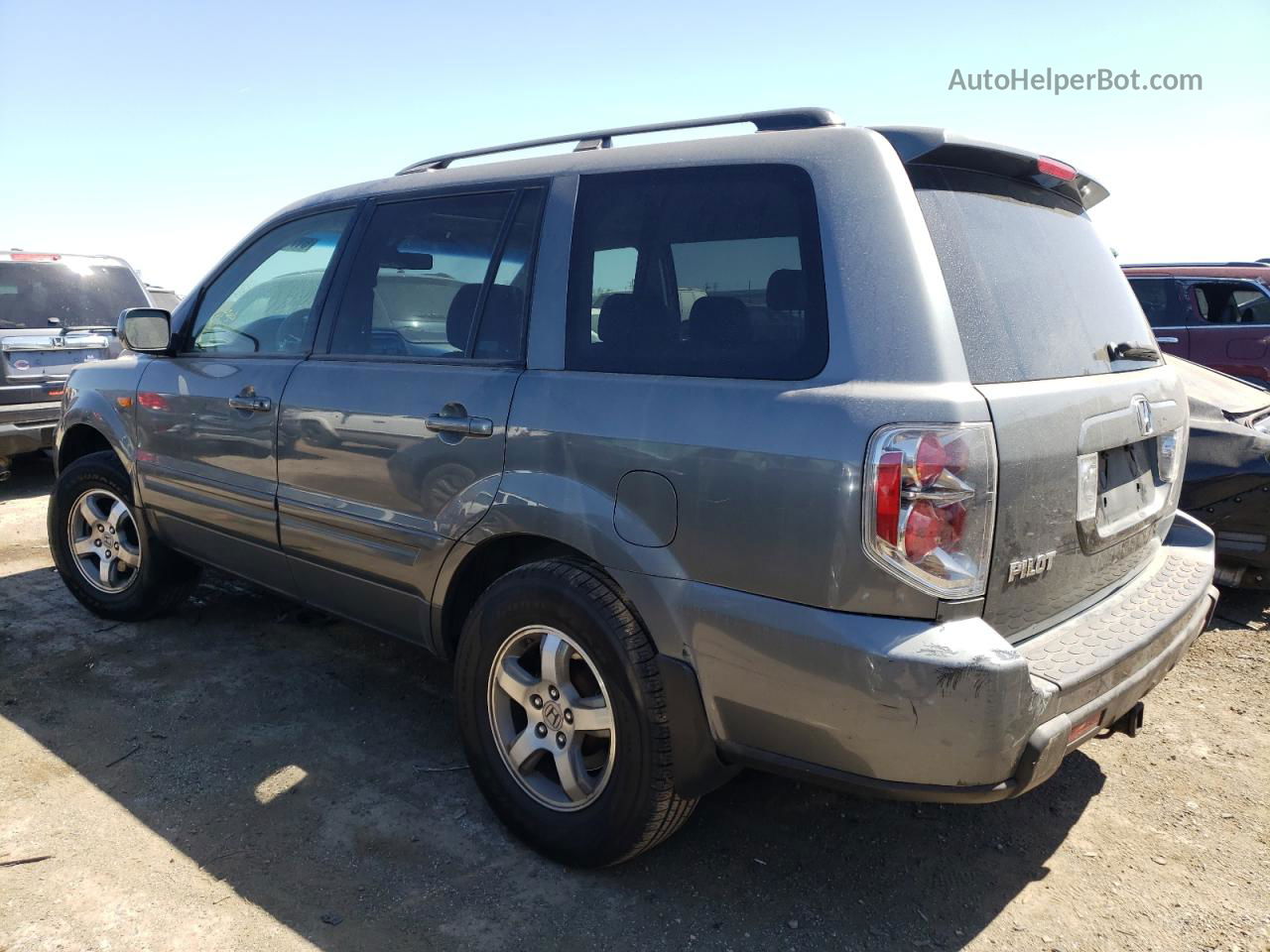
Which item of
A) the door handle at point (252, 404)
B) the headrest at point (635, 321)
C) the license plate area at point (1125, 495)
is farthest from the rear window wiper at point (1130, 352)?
the door handle at point (252, 404)

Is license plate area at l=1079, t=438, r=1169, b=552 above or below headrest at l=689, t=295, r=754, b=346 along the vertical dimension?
below

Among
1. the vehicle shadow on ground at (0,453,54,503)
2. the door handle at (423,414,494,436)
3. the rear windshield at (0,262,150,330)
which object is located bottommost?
the vehicle shadow on ground at (0,453,54,503)

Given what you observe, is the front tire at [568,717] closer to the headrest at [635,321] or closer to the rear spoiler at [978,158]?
the headrest at [635,321]

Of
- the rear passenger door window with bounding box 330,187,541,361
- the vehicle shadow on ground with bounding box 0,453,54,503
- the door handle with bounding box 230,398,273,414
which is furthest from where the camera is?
the vehicle shadow on ground with bounding box 0,453,54,503

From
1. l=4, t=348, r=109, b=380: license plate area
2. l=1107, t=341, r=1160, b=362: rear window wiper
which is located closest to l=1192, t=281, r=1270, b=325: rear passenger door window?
l=1107, t=341, r=1160, b=362: rear window wiper

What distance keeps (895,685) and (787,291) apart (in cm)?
95

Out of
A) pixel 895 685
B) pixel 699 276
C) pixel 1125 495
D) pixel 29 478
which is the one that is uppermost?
pixel 699 276

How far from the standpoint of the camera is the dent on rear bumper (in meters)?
Answer: 1.97

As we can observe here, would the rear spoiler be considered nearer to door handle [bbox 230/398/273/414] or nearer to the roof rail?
the roof rail

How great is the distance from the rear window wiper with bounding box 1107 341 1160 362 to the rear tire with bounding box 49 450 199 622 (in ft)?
13.1

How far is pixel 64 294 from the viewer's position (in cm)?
768

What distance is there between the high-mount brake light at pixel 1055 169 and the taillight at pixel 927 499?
1.01 meters

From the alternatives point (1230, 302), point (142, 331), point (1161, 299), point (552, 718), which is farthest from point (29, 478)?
point (1230, 302)

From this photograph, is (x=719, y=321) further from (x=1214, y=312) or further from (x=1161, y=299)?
(x=1214, y=312)
